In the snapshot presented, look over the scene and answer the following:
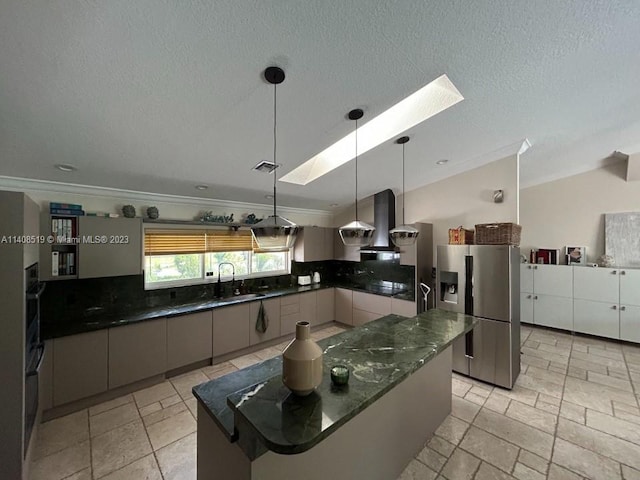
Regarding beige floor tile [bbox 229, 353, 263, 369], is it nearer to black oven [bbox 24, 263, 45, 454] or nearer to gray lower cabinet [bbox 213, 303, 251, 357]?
gray lower cabinet [bbox 213, 303, 251, 357]


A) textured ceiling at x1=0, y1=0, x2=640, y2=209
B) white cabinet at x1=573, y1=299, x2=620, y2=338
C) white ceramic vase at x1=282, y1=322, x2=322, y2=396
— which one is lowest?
white cabinet at x1=573, y1=299, x2=620, y2=338

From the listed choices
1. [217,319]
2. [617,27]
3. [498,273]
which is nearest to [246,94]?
[617,27]

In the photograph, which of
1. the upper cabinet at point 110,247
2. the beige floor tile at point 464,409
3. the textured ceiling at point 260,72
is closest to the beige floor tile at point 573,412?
the beige floor tile at point 464,409

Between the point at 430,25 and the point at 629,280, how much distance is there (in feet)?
17.2

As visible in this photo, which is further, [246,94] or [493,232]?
[493,232]

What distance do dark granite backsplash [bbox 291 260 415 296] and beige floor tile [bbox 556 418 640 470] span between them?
2.26 m

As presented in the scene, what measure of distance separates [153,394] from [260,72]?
3.29m

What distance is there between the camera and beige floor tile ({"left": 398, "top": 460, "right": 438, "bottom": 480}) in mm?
1875

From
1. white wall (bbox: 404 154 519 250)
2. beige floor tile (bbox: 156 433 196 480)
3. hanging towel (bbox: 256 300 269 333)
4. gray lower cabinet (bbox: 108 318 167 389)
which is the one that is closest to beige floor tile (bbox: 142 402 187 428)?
beige floor tile (bbox: 156 433 196 480)

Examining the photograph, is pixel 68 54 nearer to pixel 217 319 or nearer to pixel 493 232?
pixel 217 319

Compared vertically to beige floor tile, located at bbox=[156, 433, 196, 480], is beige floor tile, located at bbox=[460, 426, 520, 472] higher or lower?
lower

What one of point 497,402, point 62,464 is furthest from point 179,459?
point 497,402

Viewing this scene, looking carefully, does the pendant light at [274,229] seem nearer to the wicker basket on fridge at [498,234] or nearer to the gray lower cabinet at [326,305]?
the wicker basket on fridge at [498,234]

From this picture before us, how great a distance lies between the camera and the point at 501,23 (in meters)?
1.51
